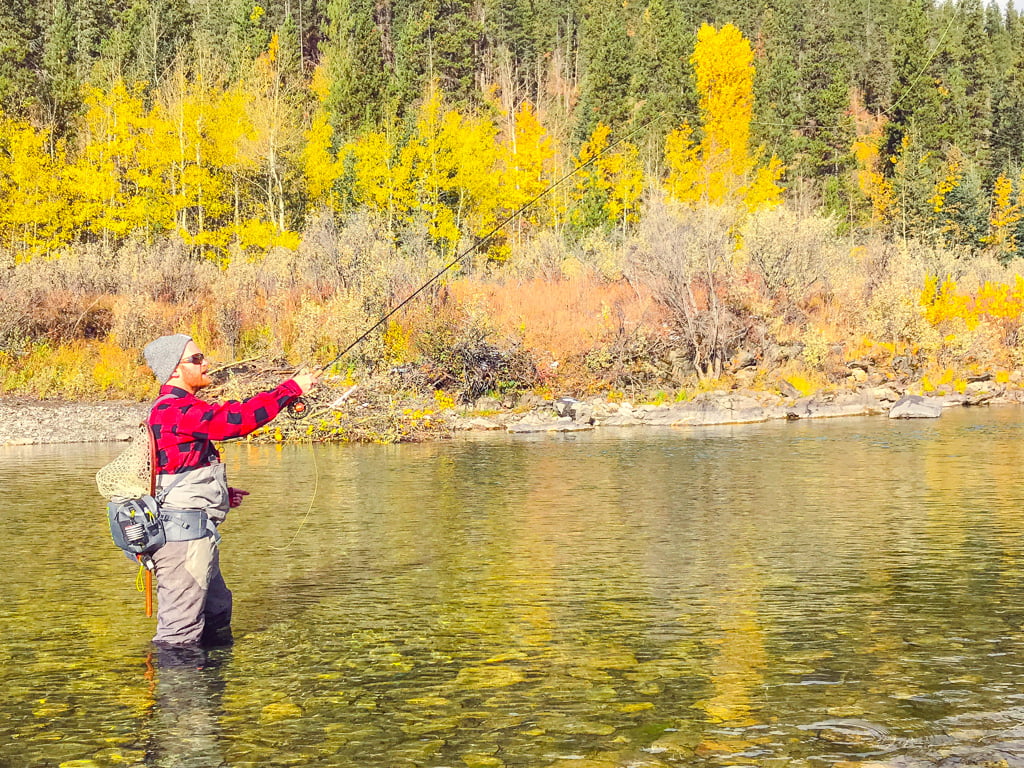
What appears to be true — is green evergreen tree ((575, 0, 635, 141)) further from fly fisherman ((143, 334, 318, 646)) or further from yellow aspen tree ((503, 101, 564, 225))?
fly fisherman ((143, 334, 318, 646))

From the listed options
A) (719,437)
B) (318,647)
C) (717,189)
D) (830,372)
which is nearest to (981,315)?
(830,372)

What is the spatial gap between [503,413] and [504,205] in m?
27.0

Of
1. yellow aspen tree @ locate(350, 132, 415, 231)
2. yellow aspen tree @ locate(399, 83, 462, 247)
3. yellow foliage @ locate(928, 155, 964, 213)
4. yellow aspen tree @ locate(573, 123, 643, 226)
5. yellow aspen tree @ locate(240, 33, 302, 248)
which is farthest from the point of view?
yellow foliage @ locate(928, 155, 964, 213)

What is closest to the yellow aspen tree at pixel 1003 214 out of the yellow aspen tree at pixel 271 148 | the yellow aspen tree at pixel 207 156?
the yellow aspen tree at pixel 271 148

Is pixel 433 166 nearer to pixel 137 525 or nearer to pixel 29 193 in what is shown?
pixel 29 193

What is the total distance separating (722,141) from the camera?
5497 centimetres

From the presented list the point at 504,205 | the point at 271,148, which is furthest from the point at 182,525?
the point at 504,205

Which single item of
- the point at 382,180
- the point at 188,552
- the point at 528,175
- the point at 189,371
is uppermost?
the point at 528,175

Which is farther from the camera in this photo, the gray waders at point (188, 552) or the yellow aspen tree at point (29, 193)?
the yellow aspen tree at point (29, 193)

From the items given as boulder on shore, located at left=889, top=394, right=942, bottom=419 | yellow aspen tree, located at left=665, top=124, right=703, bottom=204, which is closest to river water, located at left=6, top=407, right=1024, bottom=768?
boulder on shore, located at left=889, top=394, right=942, bottom=419

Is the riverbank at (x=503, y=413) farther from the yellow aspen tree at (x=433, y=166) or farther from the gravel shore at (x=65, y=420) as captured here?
the yellow aspen tree at (x=433, y=166)

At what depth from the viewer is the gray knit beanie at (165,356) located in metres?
6.92

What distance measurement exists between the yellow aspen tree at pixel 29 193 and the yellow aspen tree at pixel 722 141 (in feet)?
82.9

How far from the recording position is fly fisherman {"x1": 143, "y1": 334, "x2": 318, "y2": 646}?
669 centimetres
